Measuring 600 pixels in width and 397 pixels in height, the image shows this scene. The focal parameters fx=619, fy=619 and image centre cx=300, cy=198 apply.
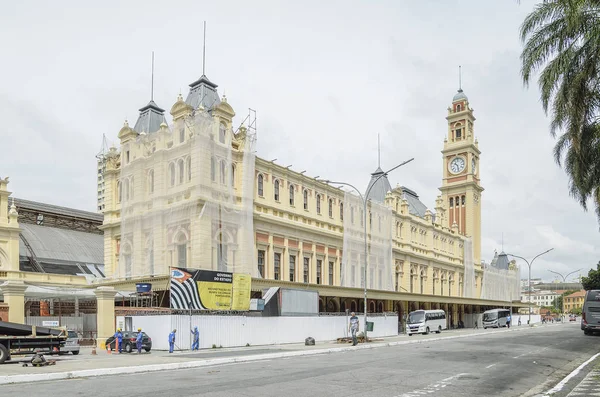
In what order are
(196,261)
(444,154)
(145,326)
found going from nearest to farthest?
(145,326)
(196,261)
(444,154)

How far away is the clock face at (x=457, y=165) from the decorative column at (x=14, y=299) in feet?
225

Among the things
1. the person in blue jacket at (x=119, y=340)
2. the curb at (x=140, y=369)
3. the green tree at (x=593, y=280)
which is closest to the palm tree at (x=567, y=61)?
the curb at (x=140, y=369)

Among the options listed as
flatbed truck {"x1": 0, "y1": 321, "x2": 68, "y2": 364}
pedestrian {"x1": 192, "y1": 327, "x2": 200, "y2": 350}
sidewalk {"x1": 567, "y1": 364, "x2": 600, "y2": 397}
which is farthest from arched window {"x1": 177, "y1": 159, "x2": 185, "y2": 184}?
sidewalk {"x1": 567, "y1": 364, "x2": 600, "y2": 397}

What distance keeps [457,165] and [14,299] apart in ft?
229

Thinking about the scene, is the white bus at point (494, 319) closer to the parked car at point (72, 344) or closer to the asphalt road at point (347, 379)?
the asphalt road at point (347, 379)

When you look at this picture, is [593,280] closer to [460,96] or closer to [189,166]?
[460,96]

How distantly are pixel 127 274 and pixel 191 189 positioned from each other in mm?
9184

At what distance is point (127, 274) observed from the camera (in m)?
45.4

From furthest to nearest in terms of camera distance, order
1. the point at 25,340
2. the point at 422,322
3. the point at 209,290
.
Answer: the point at 422,322 → the point at 209,290 → the point at 25,340

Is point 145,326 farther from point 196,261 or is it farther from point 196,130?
point 196,130

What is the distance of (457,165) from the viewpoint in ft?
296

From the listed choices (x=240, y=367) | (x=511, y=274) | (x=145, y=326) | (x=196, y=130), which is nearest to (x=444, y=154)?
(x=511, y=274)

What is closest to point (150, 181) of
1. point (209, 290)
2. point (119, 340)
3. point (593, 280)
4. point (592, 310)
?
point (209, 290)

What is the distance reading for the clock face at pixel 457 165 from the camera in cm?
8950
